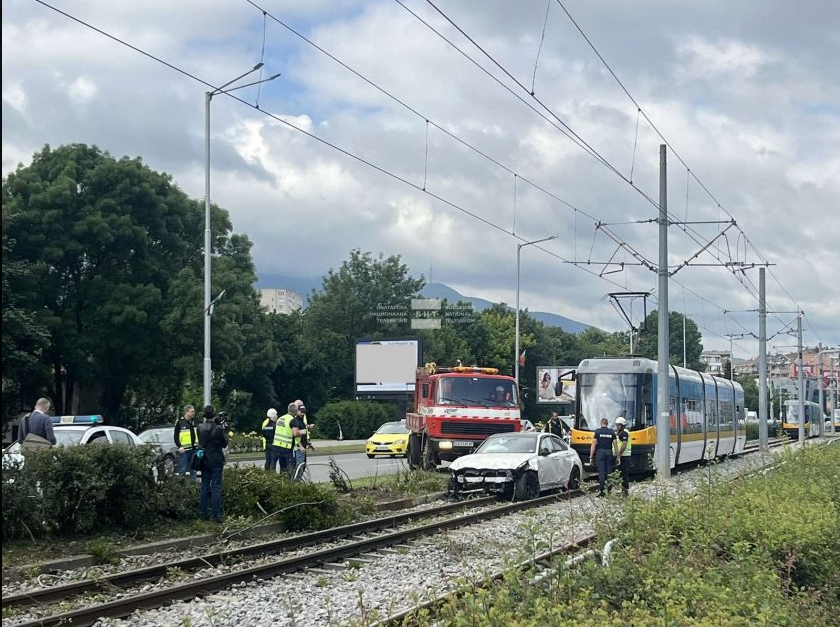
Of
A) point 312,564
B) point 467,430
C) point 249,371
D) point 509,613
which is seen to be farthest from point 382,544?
point 249,371

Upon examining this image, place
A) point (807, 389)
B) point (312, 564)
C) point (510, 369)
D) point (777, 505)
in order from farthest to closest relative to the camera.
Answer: point (510, 369) < point (807, 389) < point (312, 564) < point (777, 505)

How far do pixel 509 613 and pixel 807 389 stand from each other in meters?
75.5

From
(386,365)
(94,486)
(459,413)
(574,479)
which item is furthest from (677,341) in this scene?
(94,486)

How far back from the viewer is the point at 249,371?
202 feet

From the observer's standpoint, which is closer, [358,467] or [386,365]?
[358,467]

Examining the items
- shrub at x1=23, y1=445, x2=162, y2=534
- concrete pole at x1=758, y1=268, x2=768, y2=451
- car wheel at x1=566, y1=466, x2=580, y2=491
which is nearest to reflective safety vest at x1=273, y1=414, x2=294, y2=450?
shrub at x1=23, y1=445, x2=162, y2=534

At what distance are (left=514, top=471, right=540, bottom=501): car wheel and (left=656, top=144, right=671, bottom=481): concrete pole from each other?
5.46 metres

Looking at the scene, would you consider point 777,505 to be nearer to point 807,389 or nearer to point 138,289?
point 138,289

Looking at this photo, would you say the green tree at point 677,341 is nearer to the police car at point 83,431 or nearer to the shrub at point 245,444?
the shrub at point 245,444

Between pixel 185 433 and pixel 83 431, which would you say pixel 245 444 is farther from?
pixel 185 433

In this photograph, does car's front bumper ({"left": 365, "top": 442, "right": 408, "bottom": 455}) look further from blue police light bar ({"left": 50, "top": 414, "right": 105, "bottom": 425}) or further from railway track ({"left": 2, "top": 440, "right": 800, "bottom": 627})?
railway track ({"left": 2, "top": 440, "right": 800, "bottom": 627})

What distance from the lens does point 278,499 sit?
16203mm

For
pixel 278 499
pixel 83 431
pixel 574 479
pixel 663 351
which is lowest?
pixel 574 479

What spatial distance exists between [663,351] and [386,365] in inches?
1378
